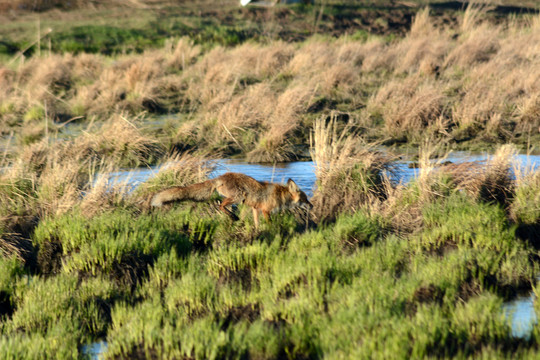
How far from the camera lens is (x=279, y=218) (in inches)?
300

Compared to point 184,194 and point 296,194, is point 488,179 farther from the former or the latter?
point 184,194

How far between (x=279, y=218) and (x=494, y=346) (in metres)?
3.43

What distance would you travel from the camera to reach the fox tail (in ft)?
23.8

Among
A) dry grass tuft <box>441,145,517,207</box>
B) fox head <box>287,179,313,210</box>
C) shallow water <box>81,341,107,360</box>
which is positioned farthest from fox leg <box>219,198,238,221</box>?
dry grass tuft <box>441,145,517,207</box>

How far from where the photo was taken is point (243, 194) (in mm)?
7238

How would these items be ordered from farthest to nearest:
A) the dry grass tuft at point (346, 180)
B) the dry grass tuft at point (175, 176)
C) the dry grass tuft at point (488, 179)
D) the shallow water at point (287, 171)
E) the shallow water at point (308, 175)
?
1. the shallow water at point (287, 171)
2. the dry grass tuft at point (175, 176)
3. the dry grass tuft at point (346, 180)
4. the dry grass tuft at point (488, 179)
5. the shallow water at point (308, 175)

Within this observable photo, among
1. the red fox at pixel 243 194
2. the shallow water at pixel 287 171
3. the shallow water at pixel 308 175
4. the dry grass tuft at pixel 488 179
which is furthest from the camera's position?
the shallow water at pixel 287 171

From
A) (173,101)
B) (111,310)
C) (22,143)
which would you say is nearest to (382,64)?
(173,101)

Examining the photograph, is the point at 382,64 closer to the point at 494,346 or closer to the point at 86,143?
the point at 86,143

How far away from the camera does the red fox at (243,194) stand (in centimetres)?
725

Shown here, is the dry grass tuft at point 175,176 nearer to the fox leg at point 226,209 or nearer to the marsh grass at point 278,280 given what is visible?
the marsh grass at point 278,280

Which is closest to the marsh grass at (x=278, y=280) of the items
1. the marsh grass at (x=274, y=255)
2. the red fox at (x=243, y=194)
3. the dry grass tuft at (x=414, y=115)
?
the marsh grass at (x=274, y=255)

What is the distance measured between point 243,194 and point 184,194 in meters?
0.63

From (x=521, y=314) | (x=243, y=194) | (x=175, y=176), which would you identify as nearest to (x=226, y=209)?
(x=243, y=194)
